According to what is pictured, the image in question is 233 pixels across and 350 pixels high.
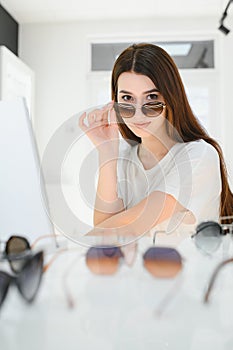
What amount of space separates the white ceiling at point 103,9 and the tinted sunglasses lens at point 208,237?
11.3 ft

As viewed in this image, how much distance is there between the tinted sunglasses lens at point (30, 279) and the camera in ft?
0.69

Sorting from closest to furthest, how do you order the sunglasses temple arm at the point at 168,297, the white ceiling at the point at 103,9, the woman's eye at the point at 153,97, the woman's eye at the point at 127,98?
the sunglasses temple arm at the point at 168,297, the woman's eye at the point at 127,98, the woman's eye at the point at 153,97, the white ceiling at the point at 103,9

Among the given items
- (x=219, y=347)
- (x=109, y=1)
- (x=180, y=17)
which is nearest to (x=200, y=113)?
(x=180, y=17)

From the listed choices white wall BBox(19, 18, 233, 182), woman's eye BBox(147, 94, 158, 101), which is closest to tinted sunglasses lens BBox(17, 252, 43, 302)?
woman's eye BBox(147, 94, 158, 101)

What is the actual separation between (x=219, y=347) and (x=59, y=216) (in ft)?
0.94

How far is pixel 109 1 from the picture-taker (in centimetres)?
346

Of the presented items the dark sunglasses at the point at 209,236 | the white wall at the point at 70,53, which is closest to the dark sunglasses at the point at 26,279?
the dark sunglasses at the point at 209,236

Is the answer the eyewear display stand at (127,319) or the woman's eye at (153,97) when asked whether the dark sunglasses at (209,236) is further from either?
the woman's eye at (153,97)

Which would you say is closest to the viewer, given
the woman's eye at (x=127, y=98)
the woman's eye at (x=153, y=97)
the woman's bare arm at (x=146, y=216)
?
the woman's bare arm at (x=146, y=216)

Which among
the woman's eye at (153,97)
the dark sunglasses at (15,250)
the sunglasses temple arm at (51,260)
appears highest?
the woman's eye at (153,97)

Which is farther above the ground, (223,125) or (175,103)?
(223,125)

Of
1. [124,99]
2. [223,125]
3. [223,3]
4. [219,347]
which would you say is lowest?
[219,347]

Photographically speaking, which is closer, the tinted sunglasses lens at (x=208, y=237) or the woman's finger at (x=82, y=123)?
the tinted sunglasses lens at (x=208, y=237)

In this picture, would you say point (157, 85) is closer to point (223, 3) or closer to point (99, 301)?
point (99, 301)
